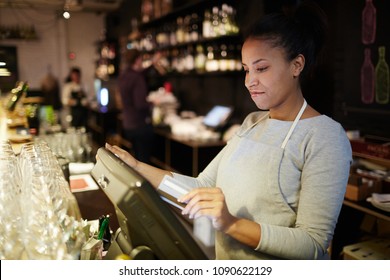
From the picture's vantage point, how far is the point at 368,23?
2.38 metres

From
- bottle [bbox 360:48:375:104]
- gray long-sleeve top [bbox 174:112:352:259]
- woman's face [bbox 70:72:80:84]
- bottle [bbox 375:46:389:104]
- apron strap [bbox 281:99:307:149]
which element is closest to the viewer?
gray long-sleeve top [bbox 174:112:352:259]

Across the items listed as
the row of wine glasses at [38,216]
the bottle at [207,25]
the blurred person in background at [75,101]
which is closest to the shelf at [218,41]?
the bottle at [207,25]

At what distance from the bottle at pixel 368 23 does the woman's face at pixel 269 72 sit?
1.58 meters

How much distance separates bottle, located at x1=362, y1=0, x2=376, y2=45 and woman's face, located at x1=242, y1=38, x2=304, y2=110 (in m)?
1.58

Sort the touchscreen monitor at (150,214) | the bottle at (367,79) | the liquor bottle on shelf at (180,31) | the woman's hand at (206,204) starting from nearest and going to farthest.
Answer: the touchscreen monitor at (150,214) → the woman's hand at (206,204) → the bottle at (367,79) → the liquor bottle on shelf at (180,31)

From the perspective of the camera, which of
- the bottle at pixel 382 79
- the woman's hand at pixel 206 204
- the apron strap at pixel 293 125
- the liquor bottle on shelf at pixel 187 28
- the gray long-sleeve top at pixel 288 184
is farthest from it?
the liquor bottle on shelf at pixel 187 28

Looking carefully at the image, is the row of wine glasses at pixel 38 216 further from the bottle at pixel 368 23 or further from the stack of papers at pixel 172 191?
the bottle at pixel 368 23

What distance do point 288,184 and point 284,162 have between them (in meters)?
0.06

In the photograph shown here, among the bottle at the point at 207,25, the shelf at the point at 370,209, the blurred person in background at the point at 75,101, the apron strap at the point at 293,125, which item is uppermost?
the bottle at the point at 207,25

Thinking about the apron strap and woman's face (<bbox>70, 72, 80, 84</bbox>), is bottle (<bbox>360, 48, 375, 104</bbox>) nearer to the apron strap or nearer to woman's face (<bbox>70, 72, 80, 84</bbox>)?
the apron strap

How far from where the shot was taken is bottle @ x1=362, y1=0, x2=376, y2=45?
7.70ft

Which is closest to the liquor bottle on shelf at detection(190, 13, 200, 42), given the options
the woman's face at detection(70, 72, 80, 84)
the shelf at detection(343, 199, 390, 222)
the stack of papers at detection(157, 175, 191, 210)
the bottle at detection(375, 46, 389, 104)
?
the bottle at detection(375, 46, 389, 104)

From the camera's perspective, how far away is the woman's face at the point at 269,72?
105 cm

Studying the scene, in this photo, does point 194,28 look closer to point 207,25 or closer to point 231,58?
point 207,25
